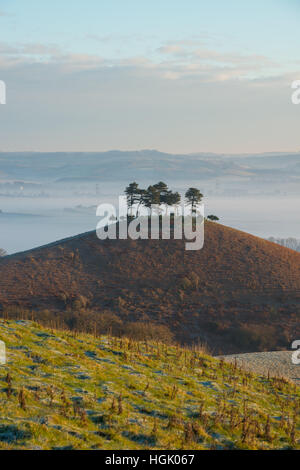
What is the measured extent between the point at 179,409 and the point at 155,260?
50.0m

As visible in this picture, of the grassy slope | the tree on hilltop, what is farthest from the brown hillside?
the grassy slope

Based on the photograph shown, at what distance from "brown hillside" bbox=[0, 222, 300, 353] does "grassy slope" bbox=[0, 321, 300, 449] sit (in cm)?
2331

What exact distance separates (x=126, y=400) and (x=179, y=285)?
143 feet

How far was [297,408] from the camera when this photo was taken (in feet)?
58.4

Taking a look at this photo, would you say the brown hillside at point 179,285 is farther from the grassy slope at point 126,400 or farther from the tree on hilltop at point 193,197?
the grassy slope at point 126,400

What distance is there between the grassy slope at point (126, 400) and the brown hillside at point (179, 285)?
23313mm

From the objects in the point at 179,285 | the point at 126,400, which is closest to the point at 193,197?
the point at 179,285

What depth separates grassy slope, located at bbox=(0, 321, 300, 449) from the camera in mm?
11320

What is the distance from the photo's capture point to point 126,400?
46.8ft

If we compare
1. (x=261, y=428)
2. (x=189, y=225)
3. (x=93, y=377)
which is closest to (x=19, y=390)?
(x=93, y=377)

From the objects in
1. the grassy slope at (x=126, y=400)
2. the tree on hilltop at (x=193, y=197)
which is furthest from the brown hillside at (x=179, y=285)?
the grassy slope at (x=126, y=400)

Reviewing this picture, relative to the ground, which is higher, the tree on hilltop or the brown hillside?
the tree on hilltop

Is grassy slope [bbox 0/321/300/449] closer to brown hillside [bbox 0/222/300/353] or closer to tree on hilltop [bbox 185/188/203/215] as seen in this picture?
brown hillside [bbox 0/222/300/353]
